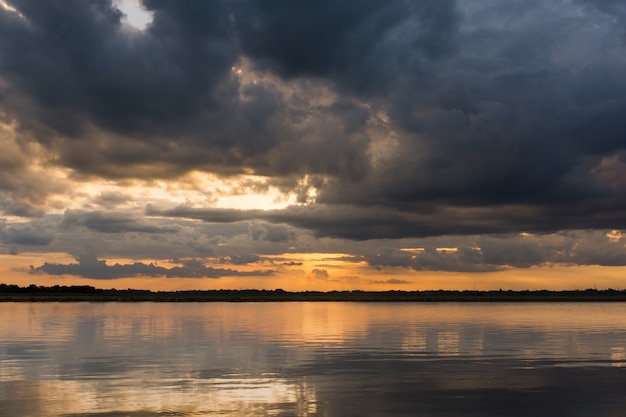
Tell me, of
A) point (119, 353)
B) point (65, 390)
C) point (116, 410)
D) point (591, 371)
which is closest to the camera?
point (116, 410)

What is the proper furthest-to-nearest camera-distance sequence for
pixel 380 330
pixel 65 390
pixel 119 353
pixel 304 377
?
1. pixel 380 330
2. pixel 119 353
3. pixel 304 377
4. pixel 65 390

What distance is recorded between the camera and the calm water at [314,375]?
26.5 meters

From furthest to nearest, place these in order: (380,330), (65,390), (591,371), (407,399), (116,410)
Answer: (380,330) < (591,371) < (65,390) < (407,399) < (116,410)

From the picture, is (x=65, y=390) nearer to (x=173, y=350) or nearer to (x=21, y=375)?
(x=21, y=375)

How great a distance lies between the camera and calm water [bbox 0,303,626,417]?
26.5m

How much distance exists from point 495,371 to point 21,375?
1028 inches

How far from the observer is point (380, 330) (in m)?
70.1

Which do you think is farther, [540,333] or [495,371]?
[540,333]

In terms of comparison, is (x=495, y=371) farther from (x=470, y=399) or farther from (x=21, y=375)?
(x=21, y=375)

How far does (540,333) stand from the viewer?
64.9m

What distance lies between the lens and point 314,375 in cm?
3512

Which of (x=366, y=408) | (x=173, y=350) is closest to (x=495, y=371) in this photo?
(x=366, y=408)

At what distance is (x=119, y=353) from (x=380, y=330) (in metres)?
31.4

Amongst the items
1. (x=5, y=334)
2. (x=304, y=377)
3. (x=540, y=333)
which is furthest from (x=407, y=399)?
(x=5, y=334)
